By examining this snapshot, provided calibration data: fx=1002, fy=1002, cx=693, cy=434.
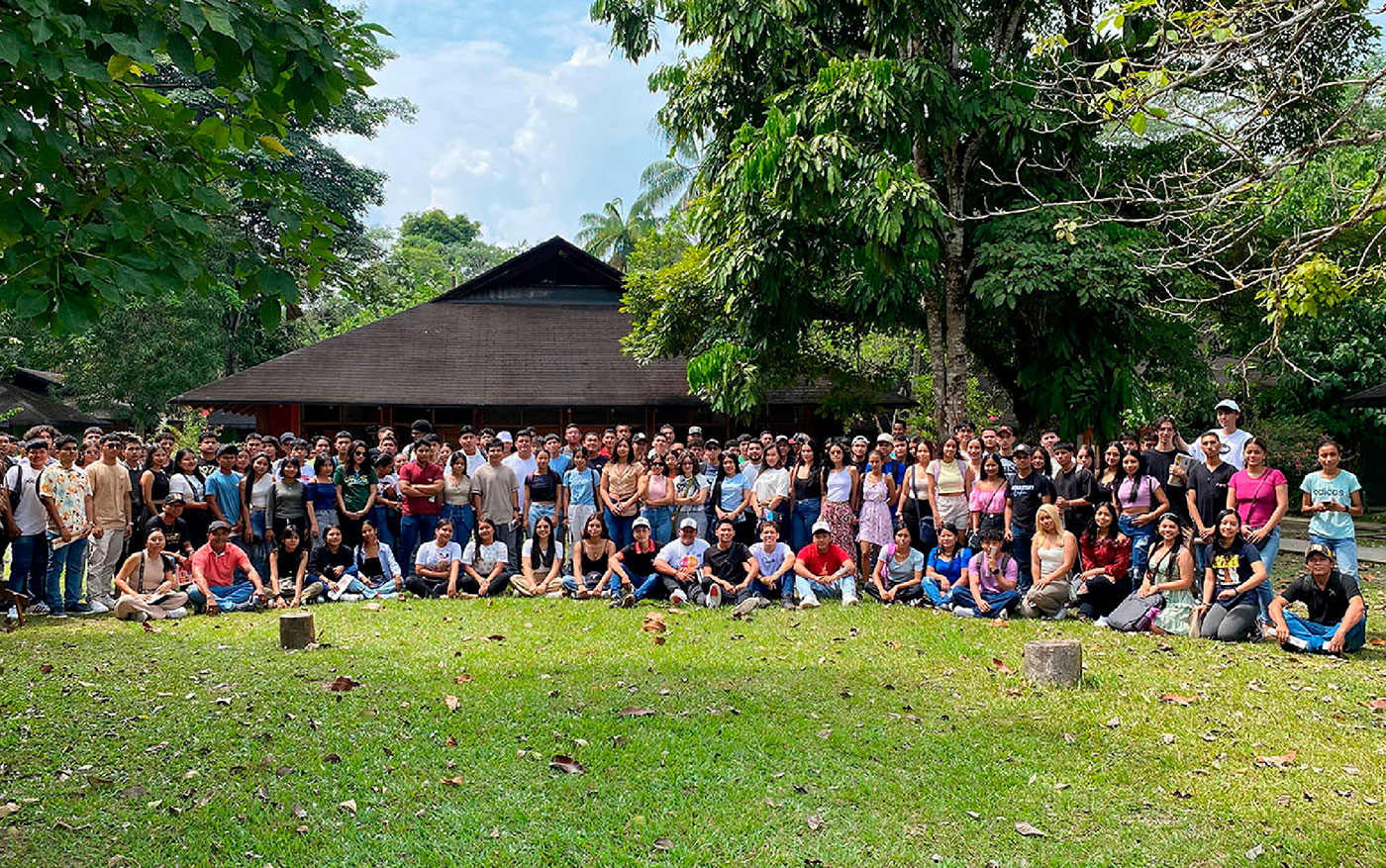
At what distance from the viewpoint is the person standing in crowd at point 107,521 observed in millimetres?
10109

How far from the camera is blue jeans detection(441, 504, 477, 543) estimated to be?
11.5 m

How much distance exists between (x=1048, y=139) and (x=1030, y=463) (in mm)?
6625

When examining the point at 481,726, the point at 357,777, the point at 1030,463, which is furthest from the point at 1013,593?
the point at 357,777

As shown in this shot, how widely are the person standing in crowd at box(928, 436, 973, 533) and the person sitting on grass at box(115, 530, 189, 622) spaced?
7.73 meters

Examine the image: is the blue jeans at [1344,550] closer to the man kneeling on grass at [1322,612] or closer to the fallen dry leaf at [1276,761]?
the man kneeling on grass at [1322,612]

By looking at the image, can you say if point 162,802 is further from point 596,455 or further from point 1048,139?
point 1048,139

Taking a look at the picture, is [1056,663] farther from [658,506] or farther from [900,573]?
[658,506]

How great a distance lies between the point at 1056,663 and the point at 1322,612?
2768 mm

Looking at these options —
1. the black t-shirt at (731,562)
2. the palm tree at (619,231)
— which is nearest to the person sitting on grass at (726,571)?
the black t-shirt at (731,562)

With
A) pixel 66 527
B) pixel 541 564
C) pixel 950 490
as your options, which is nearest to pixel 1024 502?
pixel 950 490

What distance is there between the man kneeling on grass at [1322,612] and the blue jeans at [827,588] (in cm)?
384

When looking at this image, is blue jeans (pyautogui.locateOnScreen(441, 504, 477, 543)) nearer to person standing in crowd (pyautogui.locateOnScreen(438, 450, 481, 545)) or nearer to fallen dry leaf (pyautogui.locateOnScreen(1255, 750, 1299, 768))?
person standing in crowd (pyautogui.locateOnScreen(438, 450, 481, 545))

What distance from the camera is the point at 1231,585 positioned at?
27.9 ft

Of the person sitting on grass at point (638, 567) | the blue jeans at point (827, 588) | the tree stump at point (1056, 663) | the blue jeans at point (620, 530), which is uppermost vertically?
the blue jeans at point (620, 530)
